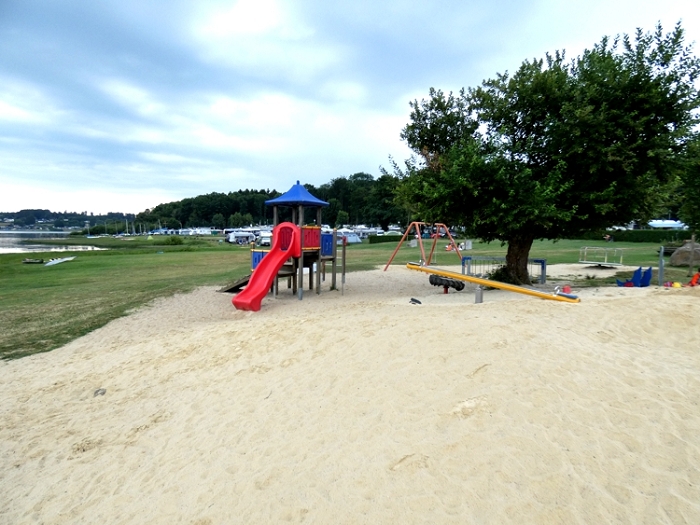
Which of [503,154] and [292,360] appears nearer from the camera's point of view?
[292,360]

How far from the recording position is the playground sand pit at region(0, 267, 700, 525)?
350 cm

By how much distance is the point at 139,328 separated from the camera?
415 inches

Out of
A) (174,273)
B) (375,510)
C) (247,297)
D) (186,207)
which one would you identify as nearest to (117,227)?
(186,207)

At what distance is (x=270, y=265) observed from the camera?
13.2 meters

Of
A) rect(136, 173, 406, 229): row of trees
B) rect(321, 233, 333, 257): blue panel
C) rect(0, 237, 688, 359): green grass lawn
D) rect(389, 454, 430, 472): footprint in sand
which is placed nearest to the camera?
rect(389, 454, 430, 472): footprint in sand

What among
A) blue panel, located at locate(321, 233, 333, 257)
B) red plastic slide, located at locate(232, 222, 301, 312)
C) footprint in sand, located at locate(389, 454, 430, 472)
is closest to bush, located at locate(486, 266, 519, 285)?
blue panel, located at locate(321, 233, 333, 257)

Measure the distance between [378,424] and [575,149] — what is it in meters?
10.2

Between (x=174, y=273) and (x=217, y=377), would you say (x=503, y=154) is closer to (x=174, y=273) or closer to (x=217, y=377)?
(x=217, y=377)

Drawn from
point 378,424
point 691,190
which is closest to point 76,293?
point 378,424

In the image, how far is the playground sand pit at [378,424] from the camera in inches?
138

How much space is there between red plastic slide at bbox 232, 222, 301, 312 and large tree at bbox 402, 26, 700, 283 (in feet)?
13.4

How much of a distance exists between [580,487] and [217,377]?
16.6 feet

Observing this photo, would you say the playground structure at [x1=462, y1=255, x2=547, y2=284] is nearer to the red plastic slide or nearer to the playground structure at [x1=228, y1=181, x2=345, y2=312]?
the playground structure at [x1=228, y1=181, x2=345, y2=312]

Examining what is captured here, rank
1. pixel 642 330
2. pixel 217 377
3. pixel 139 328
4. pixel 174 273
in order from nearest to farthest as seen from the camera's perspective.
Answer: pixel 217 377
pixel 642 330
pixel 139 328
pixel 174 273
